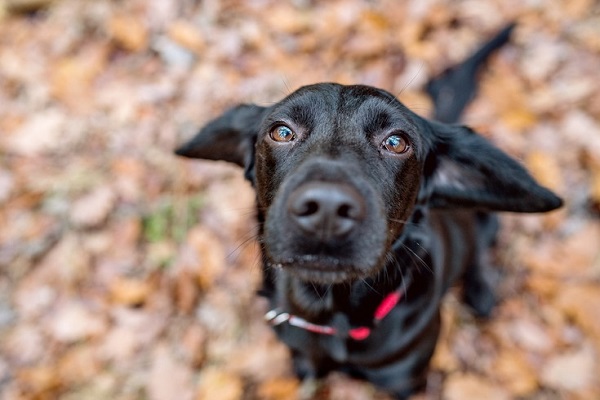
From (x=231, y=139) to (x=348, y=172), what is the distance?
2.66ft

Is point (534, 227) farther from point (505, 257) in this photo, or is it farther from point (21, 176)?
point (21, 176)

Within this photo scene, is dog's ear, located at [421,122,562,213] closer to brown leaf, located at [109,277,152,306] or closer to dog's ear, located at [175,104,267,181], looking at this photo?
dog's ear, located at [175,104,267,181]

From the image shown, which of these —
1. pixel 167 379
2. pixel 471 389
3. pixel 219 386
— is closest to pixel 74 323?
pixel 167 379

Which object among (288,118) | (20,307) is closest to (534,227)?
(288,118)

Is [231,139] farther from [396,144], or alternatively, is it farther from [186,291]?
[186,291]

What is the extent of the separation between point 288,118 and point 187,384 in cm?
159

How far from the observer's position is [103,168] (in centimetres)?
331

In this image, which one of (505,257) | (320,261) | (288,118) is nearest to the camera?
(320,261)

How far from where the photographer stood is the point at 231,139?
88.7 inches

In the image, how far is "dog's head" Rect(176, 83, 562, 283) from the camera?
155 centimetres

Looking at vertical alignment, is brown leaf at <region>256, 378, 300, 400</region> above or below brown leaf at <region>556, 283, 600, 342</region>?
below

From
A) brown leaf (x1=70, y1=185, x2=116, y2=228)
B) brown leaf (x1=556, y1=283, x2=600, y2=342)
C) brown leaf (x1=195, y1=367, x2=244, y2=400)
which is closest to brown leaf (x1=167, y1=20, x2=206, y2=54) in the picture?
brown leaf (x1=70, y1=185, x2=116, y2=228)

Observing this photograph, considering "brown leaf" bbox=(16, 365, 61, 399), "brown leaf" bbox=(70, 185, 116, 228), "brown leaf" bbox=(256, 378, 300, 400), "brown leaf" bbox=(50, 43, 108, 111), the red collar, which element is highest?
"brown leaf" bbox=(50, 43, 108, 111)

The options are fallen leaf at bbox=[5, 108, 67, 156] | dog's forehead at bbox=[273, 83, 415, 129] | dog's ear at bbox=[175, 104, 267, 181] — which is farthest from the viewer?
fallen leaf at bbox=[5, 108, 67, 156]
